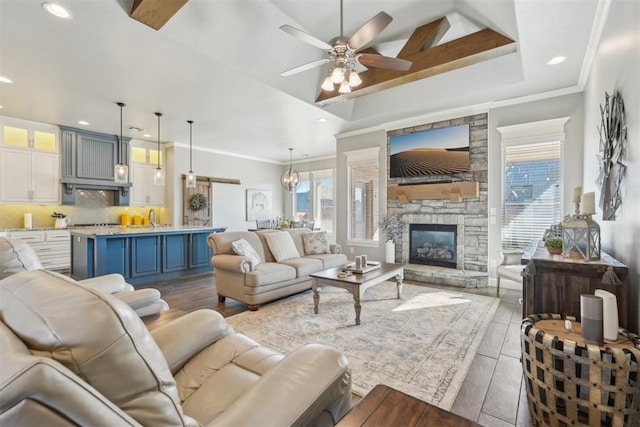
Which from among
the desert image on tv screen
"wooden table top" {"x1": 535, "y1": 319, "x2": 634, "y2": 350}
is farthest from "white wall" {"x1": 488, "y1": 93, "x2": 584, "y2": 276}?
"wooden table top" {"x1": 535, "y1": 319, "x2": 634, "y2": 350}

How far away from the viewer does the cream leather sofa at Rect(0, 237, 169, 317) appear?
1.75 m

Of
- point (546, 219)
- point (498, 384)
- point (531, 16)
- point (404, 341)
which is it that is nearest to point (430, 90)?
point (531, 16)

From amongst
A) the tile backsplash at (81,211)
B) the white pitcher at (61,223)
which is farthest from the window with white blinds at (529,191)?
the white pitcher at (61,223)

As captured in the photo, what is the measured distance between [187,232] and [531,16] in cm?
566

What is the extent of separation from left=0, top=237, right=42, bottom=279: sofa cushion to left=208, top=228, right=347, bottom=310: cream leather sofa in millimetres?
1987

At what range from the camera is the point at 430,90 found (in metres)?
4.61

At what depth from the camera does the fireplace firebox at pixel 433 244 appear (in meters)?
5.22

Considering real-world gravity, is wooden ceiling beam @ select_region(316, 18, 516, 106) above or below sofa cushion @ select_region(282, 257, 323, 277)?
above

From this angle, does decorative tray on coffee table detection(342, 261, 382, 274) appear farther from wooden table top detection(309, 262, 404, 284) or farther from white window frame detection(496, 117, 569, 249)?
white window frame detection(496, 117, 569, 249)

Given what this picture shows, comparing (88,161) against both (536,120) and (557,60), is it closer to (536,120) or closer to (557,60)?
(557,60)

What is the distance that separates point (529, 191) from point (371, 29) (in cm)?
364

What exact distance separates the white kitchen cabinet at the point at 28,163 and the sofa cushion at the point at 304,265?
16.8 feet

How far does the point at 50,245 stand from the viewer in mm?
5539

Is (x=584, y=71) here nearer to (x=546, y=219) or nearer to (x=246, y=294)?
(x=546, y=219)
